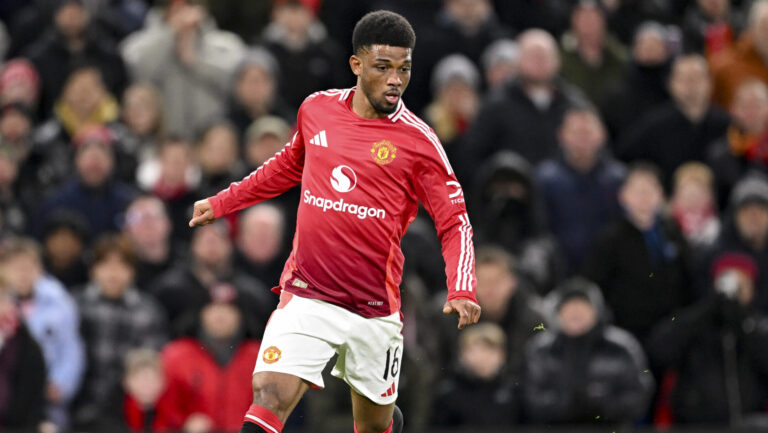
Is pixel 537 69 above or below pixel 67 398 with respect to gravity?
A: above

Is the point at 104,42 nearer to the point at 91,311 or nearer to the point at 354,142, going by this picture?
the point at 91,311

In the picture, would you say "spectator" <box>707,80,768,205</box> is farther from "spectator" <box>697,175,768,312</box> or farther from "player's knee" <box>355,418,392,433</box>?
"player's knee" <box>355,418,392,433</box>

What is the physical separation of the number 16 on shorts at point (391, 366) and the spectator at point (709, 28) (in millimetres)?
8378

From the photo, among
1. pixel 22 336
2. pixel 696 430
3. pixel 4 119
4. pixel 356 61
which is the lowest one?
pixel 696 430

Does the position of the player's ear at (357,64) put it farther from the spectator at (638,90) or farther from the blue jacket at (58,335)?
the spectator at (638,90)

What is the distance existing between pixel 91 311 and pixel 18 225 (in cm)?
133

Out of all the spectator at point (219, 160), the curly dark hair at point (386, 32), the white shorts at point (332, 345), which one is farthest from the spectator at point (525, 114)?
the curly dark hair at point (386, 32)

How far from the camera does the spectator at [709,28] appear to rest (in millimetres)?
15180

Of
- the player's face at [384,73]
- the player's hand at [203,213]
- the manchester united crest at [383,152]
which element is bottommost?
the player's hand at [203,213]

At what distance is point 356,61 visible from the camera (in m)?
7.24

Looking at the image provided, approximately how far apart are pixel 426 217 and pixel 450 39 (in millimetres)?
2277

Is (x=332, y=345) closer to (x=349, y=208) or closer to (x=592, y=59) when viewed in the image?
(x=349, y=208)

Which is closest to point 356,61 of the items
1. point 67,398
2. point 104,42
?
point 67,398

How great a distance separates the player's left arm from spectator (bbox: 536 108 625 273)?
569cm
